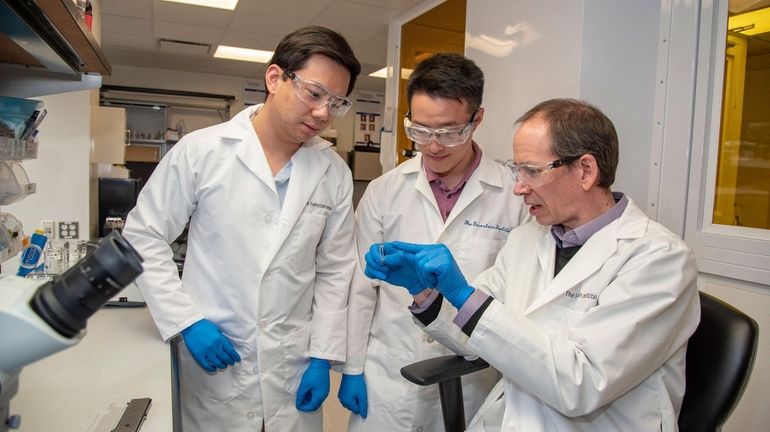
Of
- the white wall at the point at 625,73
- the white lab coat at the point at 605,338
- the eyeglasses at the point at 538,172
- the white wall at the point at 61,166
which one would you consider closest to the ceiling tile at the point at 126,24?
the white wall at the point at 61,166

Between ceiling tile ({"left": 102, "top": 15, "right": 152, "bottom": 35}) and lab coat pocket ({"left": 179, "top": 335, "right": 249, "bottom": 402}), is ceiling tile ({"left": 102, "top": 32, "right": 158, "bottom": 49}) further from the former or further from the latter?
lab coat pocket ({"left": 179, "top": 335, "right": 249, "bottom": 402})

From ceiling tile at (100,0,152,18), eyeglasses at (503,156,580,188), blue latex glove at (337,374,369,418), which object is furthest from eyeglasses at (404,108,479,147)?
ceiling tile at (100,0,152,18)

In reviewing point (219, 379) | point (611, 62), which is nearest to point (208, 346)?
point (219, 379)

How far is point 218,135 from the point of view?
1373mm

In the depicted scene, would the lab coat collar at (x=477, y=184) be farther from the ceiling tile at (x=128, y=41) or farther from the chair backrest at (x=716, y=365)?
the ceiling tile at (x=128, y=41)

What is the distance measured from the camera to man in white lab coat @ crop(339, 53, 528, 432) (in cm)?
141

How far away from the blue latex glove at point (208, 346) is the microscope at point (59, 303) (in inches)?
29.6

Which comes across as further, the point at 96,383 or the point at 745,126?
the point at 745,126

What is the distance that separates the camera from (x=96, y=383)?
1105 millimetres

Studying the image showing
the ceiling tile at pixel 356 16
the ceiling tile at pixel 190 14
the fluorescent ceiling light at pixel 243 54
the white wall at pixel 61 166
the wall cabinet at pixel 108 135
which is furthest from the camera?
the fluorescent ceiling light at pixel 243 54

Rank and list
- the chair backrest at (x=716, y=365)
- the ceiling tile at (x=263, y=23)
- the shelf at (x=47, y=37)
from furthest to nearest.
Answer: the ceiling tile at (x=263, y=23) < the chair backrest at (x=716, y=365) < the shelf at (x=47, y=37)

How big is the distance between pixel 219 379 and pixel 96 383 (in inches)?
11.8

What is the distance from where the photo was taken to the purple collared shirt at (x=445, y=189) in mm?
1541

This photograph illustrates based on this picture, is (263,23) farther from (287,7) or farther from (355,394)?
(355,394)
